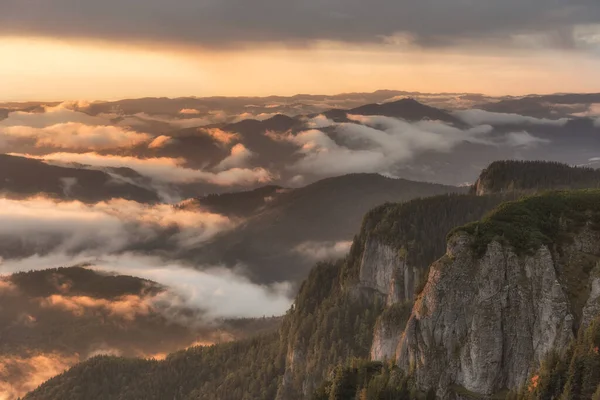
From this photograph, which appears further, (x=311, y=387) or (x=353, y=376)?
(x=311, y=387)

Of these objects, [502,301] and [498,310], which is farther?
[502,301]

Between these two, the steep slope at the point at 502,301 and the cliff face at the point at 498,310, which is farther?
the steep slope at the point at 502,301

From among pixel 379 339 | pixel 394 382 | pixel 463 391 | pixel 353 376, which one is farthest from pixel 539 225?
pixel 379 339

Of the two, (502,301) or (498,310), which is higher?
(502,301)

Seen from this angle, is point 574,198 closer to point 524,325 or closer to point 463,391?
point 524,325

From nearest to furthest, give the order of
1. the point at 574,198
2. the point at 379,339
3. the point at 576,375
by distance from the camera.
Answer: the point at 576,375 → the point at 574,198 → the point at 379,339
